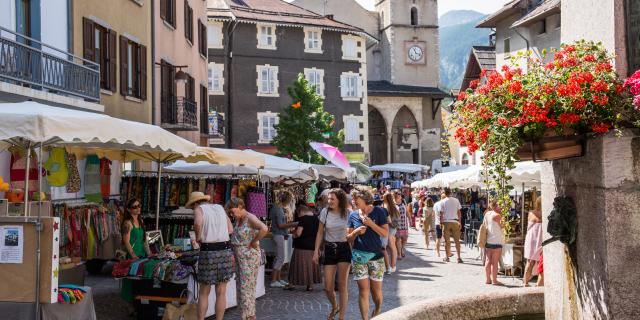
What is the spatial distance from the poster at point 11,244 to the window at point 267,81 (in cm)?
4331

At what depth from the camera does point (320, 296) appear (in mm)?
13203

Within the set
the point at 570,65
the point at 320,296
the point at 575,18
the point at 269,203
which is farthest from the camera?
the point at 269,203

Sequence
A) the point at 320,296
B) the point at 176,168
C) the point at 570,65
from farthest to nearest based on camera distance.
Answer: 1. the point at 176,168
2. the point at 320,296
3. the point at 570,65

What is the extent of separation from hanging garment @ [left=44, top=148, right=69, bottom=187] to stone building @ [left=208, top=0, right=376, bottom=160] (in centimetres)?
3709

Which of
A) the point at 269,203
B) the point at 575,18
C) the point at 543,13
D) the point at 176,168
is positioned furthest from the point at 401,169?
the point at 575,18

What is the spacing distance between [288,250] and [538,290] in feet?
27.9

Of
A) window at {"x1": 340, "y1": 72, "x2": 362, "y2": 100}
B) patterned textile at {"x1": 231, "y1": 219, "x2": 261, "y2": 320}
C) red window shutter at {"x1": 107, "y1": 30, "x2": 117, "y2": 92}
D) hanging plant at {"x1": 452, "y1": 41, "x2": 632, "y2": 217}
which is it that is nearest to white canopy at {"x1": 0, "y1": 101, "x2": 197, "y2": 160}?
patterned textile at {"x1": 231, "y1": 219, "x2": 261, "y2": 320}

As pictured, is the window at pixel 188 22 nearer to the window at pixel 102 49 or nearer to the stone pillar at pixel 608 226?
the window at pixel 102 49

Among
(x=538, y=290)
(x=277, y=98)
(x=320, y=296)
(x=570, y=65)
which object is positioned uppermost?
(x=277, y=98)

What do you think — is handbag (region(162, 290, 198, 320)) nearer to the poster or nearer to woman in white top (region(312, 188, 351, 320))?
woman in white top (region(312, 188, 351, 320))

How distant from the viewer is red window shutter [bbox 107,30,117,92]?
20469mm

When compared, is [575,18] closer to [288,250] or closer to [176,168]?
[288,250]

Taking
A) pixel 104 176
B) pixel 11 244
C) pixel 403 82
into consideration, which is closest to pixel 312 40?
pixel 403 82

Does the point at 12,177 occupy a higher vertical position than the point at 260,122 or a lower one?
lower
